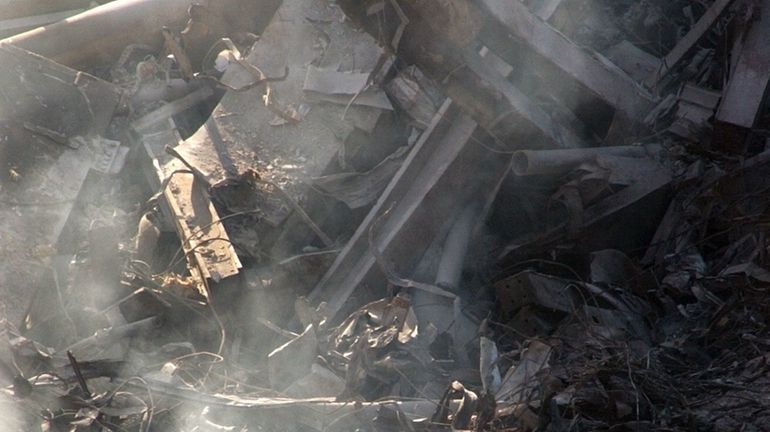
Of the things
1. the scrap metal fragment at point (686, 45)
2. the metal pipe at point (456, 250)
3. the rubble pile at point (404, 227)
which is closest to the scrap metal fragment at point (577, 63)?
the rubble pile at point (404, 227)

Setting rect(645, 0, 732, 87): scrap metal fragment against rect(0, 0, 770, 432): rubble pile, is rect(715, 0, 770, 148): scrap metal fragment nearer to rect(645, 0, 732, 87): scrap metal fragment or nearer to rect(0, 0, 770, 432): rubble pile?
rect(0, 0, 770, 432): rubble pile

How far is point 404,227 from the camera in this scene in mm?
5676

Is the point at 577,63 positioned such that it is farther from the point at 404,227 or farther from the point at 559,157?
the point at 404,227

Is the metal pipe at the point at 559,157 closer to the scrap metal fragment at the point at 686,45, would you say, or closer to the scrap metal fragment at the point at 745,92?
the scrap metal fragment at the point at 745,92

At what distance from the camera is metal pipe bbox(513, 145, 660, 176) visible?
524 centimetres

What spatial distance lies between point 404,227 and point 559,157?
112cm

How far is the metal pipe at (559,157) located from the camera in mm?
5242

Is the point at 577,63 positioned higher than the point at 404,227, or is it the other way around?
the point at 577,63

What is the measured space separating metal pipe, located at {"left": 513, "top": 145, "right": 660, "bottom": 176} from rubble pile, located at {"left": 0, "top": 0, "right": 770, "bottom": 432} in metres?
0.02

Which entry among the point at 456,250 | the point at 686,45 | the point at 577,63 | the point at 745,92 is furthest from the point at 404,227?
the point at 686,45

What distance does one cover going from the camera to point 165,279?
5.87 meters

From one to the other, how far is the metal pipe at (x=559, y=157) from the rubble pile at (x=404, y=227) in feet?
0.08

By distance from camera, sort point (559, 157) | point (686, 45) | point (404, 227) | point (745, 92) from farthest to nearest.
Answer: point (686, 45), point (404, 227), point (745, 92), point (559, 157)

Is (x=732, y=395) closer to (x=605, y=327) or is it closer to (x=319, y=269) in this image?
(x=605, y=327)
